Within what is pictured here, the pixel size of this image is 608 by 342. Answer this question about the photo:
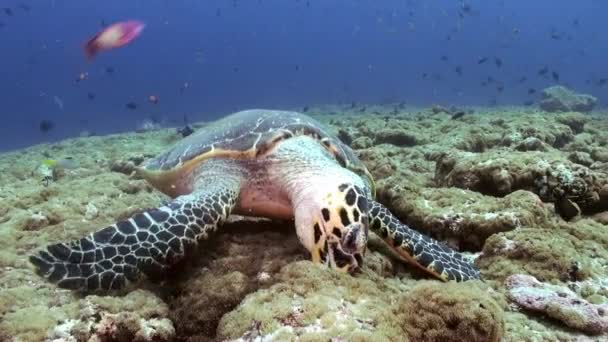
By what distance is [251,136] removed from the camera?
5.13 meters

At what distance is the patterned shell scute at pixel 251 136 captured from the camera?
16.6 feet

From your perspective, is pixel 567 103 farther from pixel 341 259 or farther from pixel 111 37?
pixel 341 259

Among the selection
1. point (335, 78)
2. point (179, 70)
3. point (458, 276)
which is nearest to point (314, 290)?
point (458, 276)

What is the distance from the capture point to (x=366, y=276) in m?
3.56

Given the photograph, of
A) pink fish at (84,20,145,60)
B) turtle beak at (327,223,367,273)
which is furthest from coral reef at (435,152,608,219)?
pink fish at (84,20,145,60)

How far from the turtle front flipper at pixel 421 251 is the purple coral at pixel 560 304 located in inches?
16.6

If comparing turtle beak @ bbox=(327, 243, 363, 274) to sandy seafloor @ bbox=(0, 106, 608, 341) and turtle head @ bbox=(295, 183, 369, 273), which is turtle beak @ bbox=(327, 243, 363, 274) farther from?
sandy seafloor @ bbox=(0, 106, 608, 341)

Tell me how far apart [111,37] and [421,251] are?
8.44m

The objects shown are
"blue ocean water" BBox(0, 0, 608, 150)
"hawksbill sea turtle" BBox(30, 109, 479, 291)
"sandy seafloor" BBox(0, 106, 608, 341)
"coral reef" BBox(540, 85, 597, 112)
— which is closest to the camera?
"sandy seafloor" BBox(0, 106, 608, 341)

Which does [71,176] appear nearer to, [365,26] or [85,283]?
[85,283]

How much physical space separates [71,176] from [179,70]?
165 metres

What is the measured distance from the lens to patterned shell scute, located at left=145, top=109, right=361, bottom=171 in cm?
505

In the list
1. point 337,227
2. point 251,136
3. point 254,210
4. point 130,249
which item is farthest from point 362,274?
point 251,136

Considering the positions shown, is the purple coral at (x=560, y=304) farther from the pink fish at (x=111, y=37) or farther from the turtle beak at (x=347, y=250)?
the pink fish at (x=111, y=37)
